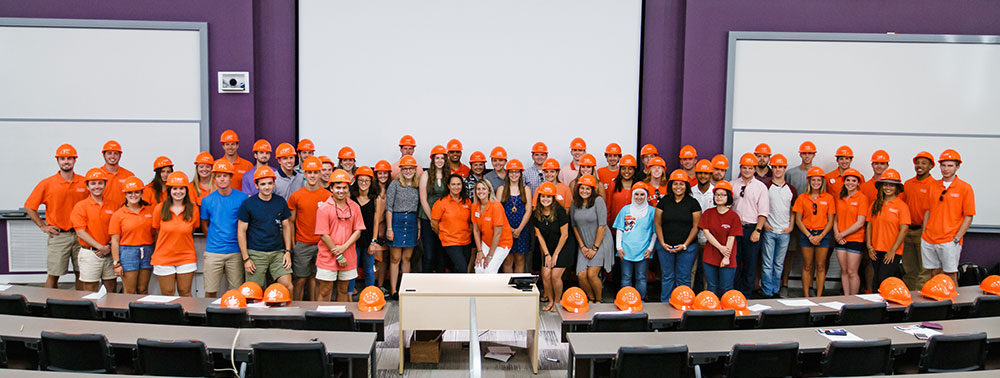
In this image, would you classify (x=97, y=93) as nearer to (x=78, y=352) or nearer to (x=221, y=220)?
(x=221, y=220)

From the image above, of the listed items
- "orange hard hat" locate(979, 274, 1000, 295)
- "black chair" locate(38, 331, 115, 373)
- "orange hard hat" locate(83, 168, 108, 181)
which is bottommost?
"black chair" locate(38, 331, 115, 373)

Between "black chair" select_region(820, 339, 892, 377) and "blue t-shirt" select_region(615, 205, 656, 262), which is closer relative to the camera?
"black chair" select_region(820, 339, 892, 377)

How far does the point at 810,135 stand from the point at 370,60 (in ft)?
18.4

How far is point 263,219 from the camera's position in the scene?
16.3 ft

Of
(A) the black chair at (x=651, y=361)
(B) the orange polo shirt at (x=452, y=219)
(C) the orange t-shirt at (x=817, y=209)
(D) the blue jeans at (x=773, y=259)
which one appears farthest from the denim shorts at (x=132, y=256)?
(C) the orange t-shirt at (x=817, y=209)

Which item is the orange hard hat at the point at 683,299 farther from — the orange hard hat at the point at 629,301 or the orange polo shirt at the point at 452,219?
the orange polo shirt at the point at 452,219

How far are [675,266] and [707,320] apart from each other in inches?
73.6

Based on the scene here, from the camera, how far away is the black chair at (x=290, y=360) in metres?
3.15

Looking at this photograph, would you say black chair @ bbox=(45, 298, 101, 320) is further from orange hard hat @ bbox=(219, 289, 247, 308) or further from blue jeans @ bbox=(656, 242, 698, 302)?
blue jeans @ bbox=(656, 242, 698, 302)

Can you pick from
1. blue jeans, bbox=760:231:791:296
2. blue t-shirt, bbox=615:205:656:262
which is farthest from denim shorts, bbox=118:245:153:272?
blue jeans, bbox=760:231:791:296

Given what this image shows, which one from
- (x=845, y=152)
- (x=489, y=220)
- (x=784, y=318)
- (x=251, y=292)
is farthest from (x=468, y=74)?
(x=784, y=318)

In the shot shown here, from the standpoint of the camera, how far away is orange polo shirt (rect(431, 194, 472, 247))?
5754 mm

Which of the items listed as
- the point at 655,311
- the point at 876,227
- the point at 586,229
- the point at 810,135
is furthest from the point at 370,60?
the point at 876,227

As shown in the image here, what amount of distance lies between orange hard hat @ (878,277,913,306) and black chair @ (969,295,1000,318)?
42cm
